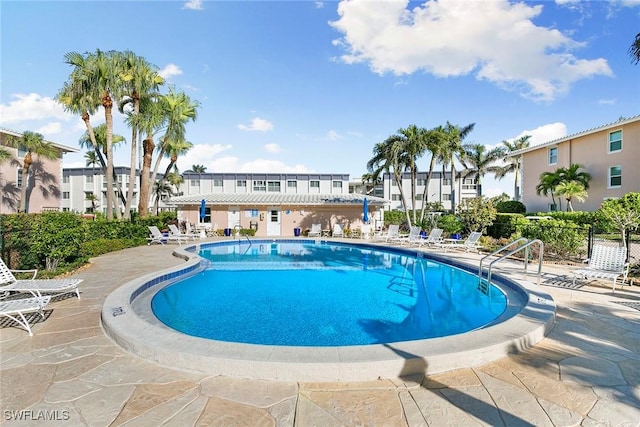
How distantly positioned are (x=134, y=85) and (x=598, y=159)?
31.6 meters

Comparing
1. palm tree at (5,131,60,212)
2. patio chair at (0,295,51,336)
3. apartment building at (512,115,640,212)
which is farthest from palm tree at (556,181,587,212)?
palm tree at (5,131,60,212)

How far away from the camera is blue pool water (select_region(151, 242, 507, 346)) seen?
595 centimetres

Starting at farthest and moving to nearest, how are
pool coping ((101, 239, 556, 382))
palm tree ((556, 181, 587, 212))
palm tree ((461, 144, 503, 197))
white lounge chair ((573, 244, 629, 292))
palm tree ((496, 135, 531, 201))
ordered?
palm tree ((496, 135, 531, 201)) → palm tree ((461, 144, 503, 197)) → palm tree ((556, 181, 587, 212)) → white lounge chair ((573, 244, 629, 292)) → pool coping ((101, 239, 556, 382))

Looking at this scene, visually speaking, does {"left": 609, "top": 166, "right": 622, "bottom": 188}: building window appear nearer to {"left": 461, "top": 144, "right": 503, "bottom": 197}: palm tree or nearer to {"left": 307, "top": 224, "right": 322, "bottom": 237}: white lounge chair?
{"left": 461, "top": 144, "right": 503, "bottom": 197}: palm tree

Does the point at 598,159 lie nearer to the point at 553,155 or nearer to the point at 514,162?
the point at 553,155

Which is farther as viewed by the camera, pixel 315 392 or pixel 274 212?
pixel 274 212

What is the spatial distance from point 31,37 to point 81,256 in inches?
307

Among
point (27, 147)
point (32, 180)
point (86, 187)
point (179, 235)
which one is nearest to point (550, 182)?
point (179, 235)

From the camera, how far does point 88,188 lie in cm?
4828

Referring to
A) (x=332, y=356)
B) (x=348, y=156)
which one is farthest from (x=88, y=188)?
(x=332, y=356)

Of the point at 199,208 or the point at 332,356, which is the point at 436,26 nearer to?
the point at 332,356

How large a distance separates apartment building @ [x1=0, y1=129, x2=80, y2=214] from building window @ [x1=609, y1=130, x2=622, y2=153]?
127ft

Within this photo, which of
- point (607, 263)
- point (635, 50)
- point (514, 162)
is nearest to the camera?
point (607, 263)

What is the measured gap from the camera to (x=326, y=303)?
7797 millimetres
